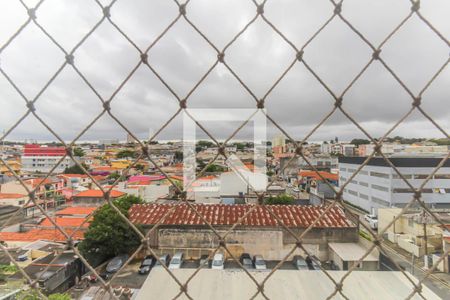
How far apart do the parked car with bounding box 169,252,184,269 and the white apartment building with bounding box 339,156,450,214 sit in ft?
25.4

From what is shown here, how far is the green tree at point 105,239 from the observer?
699cm

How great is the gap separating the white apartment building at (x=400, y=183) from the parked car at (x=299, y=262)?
5.95 metres

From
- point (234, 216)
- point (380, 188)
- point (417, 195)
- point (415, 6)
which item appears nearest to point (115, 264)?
point (234, 216)

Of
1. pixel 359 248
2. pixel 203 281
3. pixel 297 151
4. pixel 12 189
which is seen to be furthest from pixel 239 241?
pixel 12 189

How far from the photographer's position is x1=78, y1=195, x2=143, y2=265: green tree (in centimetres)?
699

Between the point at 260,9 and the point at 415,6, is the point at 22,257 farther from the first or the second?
the point at 415,6

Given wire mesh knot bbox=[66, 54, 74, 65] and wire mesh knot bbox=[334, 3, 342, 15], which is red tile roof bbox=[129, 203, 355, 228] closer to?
wire mesh knot bbox=[66, 54, 74, 65]

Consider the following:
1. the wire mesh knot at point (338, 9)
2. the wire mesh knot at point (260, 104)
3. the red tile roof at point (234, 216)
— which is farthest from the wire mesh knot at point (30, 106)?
the red tile roof at point (234, 216)

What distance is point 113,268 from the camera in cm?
646

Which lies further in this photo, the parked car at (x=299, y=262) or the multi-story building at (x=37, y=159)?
the multi-story building at (x=37, y=159)

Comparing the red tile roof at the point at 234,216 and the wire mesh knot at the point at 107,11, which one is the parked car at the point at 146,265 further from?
the wire mesh knot at the point at 107,11

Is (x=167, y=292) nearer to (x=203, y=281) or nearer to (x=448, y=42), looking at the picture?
(x=203, y=281)

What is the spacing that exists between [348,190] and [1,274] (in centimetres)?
1441

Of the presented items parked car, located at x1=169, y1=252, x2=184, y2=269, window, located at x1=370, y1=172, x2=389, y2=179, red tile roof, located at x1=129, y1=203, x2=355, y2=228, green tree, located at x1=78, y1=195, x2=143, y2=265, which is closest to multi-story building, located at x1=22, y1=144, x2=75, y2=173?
green tree, located at x1=78, y1=195, x2=143, y2=265
